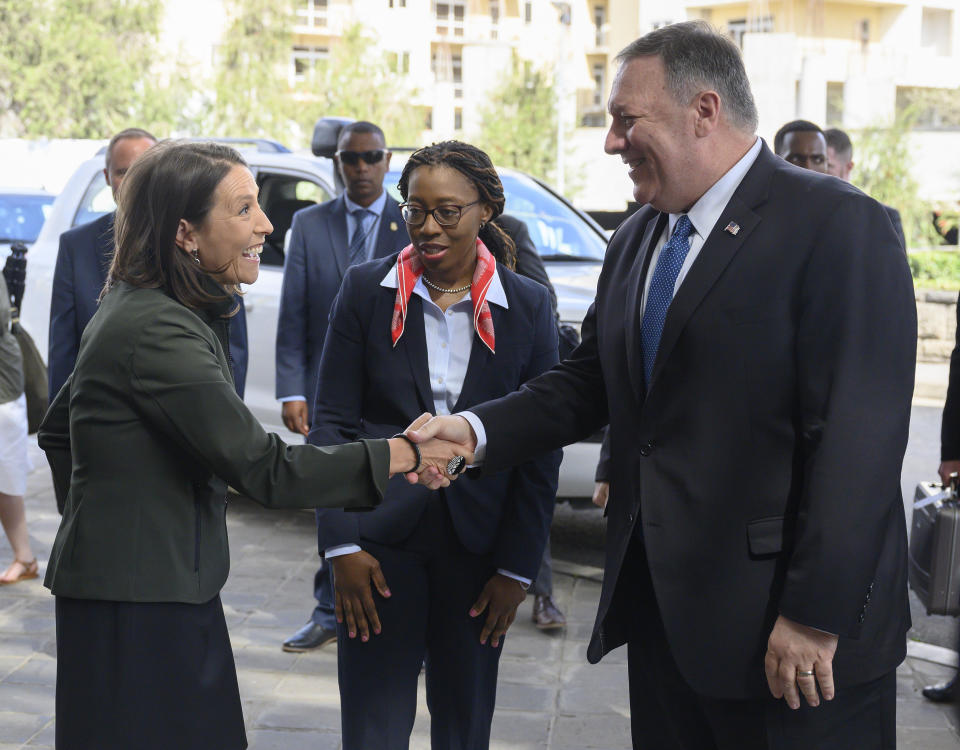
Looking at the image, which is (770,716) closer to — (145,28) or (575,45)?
→ (145,28)

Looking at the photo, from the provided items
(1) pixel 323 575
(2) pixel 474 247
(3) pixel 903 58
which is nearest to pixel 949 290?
(1) pixel 323 575

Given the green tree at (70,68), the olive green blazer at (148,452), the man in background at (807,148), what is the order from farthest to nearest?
1. the green tree at (70,68)
2. the man in background at (807,148)
3. the olive green blazer at (148,452)

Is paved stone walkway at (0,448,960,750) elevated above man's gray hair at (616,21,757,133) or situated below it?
below

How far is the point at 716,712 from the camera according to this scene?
2.85m

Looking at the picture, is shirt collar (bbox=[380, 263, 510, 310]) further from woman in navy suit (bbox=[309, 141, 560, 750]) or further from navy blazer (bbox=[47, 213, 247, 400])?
navy blazer (bbox=[47, 213, 247, 400])

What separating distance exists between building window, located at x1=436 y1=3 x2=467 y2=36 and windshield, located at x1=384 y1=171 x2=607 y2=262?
6481cm

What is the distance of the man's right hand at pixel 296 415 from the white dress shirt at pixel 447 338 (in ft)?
8.26

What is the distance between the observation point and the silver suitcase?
438cm

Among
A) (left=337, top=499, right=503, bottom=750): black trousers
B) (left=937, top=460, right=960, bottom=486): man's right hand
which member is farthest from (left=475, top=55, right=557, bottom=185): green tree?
(left=337, top=499, right=503, bottom=750): black trousers

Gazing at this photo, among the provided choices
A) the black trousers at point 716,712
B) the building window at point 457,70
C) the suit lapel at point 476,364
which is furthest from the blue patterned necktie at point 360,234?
the building window at point 457,70

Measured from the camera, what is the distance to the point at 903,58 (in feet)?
165

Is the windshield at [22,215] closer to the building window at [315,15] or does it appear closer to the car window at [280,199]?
the car window at [280,199]

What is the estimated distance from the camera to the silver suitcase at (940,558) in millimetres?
4383

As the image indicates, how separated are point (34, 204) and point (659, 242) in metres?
13.4
